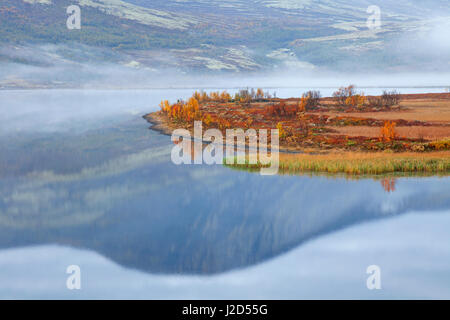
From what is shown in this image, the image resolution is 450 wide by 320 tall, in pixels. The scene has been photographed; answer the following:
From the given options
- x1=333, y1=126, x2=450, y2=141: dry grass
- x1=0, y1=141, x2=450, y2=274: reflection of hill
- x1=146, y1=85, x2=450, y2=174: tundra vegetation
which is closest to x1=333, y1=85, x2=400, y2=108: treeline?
x1=146, y1=85, x2=450, y2=174: tundra vegetation

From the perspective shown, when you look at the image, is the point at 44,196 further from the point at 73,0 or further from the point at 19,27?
the point at 73,0

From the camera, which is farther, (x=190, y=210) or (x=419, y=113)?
(x=419, y=113)

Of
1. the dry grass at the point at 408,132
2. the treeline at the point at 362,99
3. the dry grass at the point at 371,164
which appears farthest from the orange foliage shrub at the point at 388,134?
the treeline at the point at 362,99

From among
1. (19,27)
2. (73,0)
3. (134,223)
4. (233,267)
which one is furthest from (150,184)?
(73,0)

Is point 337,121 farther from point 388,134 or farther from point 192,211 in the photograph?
point 192,211

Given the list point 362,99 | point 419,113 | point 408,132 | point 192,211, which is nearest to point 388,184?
point 192,211

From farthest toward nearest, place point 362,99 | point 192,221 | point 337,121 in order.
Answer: point 362,99
point 337,121
point 192,221

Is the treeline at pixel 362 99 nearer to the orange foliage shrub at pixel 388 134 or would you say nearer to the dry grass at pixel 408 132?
the dry grass at pixel 408 132

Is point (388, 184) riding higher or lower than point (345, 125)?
lower
